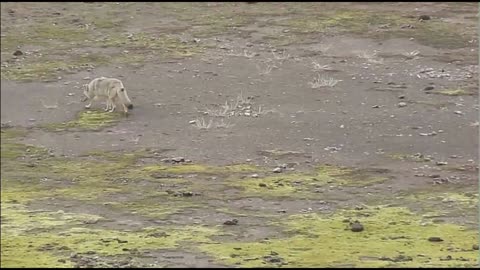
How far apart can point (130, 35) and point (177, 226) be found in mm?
17464

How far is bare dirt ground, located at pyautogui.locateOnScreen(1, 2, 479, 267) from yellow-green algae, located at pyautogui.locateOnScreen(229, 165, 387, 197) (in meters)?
0.06

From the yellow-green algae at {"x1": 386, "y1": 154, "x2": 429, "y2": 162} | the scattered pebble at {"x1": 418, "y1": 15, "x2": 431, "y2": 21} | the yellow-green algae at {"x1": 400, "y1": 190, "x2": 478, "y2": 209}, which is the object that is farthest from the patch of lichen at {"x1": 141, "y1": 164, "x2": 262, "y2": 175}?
Result: the scattered pebble at {"x1": 418, "y1": 15, "x2": 431, "y2": 21}

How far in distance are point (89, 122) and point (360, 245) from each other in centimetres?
963

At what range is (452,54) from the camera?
24781 millimetres

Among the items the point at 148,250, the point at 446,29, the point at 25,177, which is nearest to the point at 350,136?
the point at 25,177

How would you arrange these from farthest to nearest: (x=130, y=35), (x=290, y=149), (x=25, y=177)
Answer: (x=130, y=35)
(x=290, y=149)
(x=25, y=177)

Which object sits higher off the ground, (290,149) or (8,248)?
(8,248)

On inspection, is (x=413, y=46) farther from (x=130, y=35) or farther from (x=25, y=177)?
(x=25, y=177)

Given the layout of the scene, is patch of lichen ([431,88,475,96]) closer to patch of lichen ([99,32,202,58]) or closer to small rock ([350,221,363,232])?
patch of lichen ([99,32,202,58])

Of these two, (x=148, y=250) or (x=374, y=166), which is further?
(x=374, y=166)

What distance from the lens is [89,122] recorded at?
18891 millimetres

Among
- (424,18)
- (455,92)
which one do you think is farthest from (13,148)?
(424,18)

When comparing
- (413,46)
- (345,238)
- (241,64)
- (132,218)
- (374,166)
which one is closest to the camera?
(345,238)

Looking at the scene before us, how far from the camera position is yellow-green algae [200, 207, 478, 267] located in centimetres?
925
